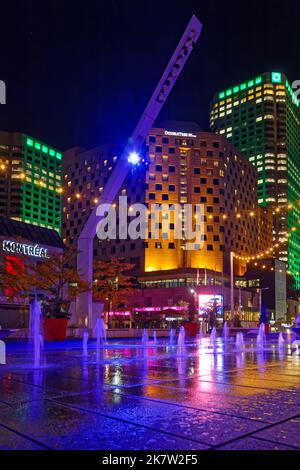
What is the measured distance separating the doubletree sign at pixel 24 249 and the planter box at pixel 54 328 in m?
17.6

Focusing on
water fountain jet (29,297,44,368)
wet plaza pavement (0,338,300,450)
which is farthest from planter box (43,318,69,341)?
wet plaza pavement (0,338,300,450)

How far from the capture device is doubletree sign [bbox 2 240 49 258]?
3897cm

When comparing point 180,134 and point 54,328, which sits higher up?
point 180,134

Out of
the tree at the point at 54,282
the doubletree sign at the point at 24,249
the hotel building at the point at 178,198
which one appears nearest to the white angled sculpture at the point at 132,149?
the tree at the point at 54,282

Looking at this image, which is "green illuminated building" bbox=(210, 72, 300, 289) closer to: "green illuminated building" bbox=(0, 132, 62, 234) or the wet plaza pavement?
"green illuminated building" bbox=(0, 132, 62, 234)

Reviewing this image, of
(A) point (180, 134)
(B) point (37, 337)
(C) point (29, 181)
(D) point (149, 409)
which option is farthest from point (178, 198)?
(D) point (149, 409)

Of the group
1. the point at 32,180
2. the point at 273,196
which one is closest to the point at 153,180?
the point at 32,180

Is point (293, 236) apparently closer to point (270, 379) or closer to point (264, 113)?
point (264, 113)

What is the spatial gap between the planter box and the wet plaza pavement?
1271 centimetres

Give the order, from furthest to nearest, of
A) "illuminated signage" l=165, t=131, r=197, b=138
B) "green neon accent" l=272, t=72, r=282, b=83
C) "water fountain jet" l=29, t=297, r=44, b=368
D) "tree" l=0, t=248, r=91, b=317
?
"green neon accent" l=272, t=72, r=282, b=83, "illuminated signage" l=165, t=131, r=197, b=138, "tree" l=0, t=248, r=91, b=317, "water fountain jet" l=29, t=297, r=44, b=368

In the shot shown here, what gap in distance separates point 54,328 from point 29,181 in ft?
491

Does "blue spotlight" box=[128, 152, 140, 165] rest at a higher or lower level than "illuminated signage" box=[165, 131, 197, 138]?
lower

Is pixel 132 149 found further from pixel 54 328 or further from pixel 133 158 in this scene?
pixel 54 328

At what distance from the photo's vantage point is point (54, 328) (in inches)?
888
